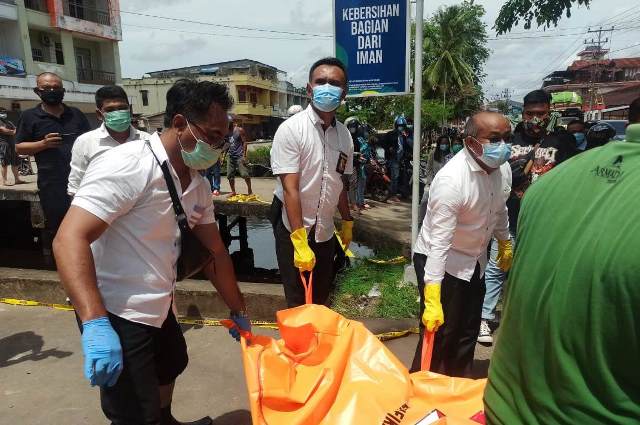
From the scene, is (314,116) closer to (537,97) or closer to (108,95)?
(108,95)

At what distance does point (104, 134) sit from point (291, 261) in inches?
66.9

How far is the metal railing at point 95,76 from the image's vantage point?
25.6 m

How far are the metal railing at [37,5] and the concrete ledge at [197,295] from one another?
23897 millimetres

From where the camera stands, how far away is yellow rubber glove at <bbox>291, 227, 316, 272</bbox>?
2586mm

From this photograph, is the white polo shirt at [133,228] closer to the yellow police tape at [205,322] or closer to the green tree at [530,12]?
the yellow police tape at [205,322]

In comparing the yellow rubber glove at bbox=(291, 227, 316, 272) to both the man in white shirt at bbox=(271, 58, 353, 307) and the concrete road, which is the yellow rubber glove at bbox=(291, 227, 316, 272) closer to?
the man in white shirt at bbox=(271, 58, 353, 307)

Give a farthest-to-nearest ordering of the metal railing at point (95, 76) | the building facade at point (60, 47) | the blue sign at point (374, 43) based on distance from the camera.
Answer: the metal railing at point (95, 76)
the building facade at point (60, 47)
the blue sign at point (374, 43)

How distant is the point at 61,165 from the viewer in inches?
140

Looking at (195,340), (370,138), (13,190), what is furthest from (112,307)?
(370,138)

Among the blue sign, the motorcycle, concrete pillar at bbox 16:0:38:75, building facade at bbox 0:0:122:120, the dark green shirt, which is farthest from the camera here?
concrete pillar at bbox 16:0:38:75

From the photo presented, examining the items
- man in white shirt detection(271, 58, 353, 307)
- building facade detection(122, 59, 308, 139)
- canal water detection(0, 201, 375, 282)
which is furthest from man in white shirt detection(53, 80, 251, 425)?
building facade detection(122, 59, 308, 139)

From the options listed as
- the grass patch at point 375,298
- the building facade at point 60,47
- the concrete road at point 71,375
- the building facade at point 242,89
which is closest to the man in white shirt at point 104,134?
the concrete road at point 71,375

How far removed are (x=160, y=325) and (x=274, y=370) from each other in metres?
0.50

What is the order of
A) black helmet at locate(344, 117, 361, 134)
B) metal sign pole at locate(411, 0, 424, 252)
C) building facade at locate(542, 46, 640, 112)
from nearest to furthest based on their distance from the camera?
metal sign pole at locate(411, 0, 424, 252)
black helmet at locate(344, 117, 361, 134)
building facade at locate(542, 46, 640, 112)
